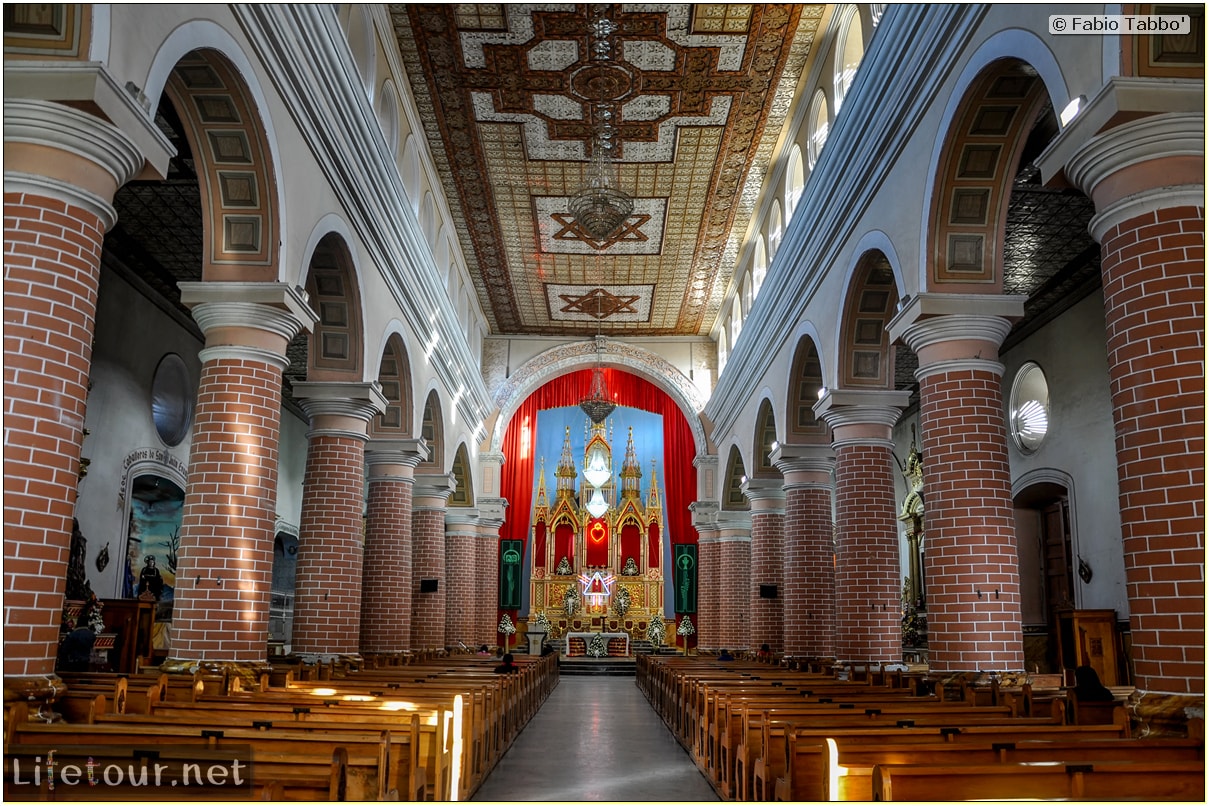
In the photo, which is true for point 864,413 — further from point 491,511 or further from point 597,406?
point 491,511

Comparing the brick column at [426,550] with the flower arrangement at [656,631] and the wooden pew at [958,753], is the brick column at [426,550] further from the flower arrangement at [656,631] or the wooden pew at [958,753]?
the wooden pew at [958,753]

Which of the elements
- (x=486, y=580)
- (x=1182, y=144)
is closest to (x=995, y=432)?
(x=1182, y=144)

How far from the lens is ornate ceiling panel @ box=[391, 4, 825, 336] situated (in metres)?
11.8

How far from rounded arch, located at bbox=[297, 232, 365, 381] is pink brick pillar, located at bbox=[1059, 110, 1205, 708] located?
26.1 feet

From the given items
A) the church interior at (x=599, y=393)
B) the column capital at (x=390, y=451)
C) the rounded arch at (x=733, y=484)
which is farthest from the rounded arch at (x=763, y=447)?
the column capital at (x=390, y=451)

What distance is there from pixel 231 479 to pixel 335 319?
11.9ft

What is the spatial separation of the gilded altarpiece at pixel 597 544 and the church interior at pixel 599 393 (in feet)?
17.6

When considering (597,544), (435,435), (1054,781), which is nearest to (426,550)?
(435,435)

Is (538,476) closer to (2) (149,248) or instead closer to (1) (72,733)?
(2) (149,248)

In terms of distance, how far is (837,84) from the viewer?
465 inches

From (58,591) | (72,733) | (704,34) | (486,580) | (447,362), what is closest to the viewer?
(72,733)

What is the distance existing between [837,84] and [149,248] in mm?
9428

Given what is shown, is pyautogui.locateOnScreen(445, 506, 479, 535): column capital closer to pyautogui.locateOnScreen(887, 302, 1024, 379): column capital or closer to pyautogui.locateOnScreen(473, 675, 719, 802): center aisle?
pyautogui.locateOnScreen(473, 675, 719, 802): center aisle

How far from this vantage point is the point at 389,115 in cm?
1259
